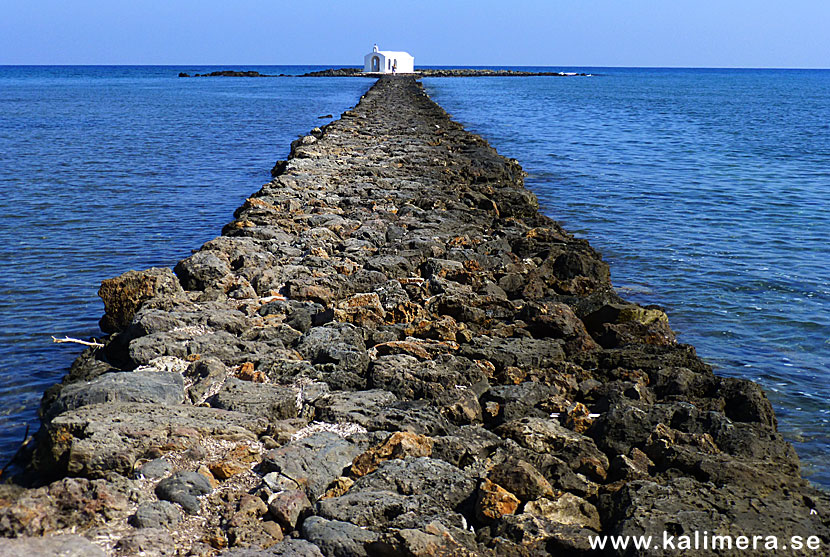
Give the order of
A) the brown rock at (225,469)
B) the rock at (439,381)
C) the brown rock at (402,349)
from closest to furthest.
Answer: the brown rock at (225,469) < the rock at (439,381) < the brown rock at (402,349)

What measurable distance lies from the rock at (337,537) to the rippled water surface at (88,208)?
2.64 m

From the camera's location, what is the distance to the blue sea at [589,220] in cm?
751

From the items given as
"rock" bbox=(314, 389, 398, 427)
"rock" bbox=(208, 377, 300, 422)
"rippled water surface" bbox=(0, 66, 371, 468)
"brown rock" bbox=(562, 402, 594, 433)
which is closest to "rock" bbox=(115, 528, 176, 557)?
"rock" bbox=(208, 377, 300, 422)

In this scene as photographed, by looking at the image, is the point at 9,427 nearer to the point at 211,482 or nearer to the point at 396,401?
the point at 211,482

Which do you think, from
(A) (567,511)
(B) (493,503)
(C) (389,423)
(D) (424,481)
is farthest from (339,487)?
(A) (567,511)

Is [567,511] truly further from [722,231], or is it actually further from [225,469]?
[722,231]

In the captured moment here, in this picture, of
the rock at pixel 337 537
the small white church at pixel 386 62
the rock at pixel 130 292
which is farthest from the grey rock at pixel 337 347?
the small white church at pixel 386 62

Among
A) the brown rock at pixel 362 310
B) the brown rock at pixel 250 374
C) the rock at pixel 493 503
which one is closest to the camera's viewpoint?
the rock at pixel 493 503

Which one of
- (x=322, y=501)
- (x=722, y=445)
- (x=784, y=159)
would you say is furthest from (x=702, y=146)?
(x=322, y=501)

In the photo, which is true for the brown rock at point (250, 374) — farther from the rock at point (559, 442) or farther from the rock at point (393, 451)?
the rock at point (559, 442)

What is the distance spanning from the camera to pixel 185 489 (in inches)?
162

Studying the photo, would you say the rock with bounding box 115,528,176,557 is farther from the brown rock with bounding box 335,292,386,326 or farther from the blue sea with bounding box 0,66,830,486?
the brown rock with bounding box 335,292,386,326

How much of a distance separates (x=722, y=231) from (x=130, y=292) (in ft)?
33.2

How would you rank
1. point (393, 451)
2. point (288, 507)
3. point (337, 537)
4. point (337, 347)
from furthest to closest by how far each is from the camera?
point (337, 347) → point (393, 451) → point (288, 507) → point (337, 537)
